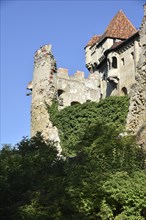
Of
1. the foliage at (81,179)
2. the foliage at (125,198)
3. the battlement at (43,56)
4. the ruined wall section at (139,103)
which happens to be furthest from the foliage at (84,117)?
the foliage at (125,198)

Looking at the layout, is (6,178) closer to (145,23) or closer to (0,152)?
(0,152)

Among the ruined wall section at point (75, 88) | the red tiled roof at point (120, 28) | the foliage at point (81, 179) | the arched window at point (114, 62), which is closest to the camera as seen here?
the foliage at point (81, 179)

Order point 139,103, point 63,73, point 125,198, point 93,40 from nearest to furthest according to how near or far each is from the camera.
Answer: point 125,198
point 139,103
point 63,73
point 93,40

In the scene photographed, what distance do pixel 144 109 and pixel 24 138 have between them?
6.50m

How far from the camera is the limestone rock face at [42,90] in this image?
30.3m

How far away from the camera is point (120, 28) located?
4519cm

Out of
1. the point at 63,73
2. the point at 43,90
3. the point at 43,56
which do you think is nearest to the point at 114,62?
the point at 63,73

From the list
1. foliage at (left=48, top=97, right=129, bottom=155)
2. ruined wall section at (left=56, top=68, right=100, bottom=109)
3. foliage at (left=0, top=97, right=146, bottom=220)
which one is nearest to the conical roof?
ruined wall section at (left=56, top=68, right=100, bottom=109)

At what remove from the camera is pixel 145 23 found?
25625 mm

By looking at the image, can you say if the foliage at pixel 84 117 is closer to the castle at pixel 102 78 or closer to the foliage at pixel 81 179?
the foliage at pixel 81 179

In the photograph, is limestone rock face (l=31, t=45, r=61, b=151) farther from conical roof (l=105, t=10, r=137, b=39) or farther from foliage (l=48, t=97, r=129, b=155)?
conical roof (l=105, t=10, r=137, b=39)

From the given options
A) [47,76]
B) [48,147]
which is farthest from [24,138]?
[47,76]

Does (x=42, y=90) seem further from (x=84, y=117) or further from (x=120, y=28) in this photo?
(x=120, y=28)

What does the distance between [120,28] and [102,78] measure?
21.2ft
